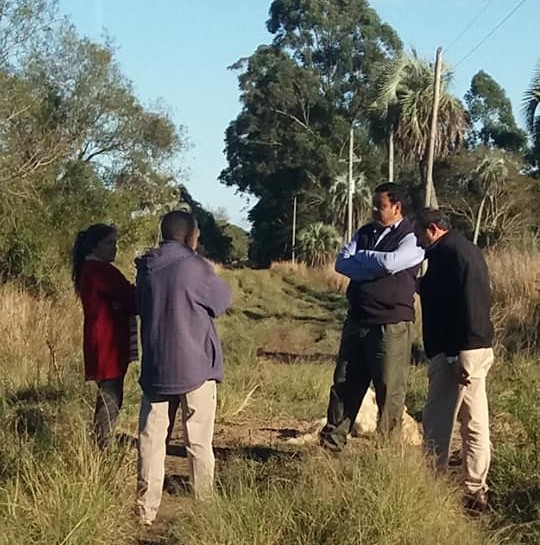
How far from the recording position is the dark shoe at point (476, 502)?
18.8 feet

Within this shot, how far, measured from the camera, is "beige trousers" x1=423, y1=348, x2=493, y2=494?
5980mm

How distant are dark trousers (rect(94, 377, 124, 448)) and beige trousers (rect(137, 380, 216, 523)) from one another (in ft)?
2.71

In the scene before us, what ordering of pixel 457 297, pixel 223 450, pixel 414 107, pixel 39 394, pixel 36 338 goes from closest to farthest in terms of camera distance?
1. pixel 457 297
2. pixel 223 450
3. pixel 39 394
4. pixel 36 338
5. pixel 414 107

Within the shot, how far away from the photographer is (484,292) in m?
6.00

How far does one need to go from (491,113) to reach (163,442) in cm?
6198

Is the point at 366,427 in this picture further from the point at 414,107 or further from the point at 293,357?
the point at 414,107

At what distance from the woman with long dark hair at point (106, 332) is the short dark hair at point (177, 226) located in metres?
0.95

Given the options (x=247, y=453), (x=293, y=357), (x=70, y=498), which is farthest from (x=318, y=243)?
(x=70, y=498)

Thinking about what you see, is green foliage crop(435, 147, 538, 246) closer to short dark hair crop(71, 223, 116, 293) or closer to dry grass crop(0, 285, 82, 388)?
dry grass crop(0, 285, 82, 388)

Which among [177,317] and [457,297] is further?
[457,297]

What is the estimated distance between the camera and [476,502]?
5.80 m

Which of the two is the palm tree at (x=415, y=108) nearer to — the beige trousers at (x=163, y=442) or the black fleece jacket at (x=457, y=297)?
the black fleece jacket at (x=457, y=297)

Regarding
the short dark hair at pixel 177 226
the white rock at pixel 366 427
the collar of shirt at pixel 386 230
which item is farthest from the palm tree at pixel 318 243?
the short dark hair at pixel 177 226

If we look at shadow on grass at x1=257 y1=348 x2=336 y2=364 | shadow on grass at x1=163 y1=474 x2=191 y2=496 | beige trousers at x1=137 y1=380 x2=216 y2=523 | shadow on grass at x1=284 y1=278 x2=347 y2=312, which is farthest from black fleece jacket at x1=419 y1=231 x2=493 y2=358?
shadow on grass at x1=284 y1=278 x2=347 y2=312
